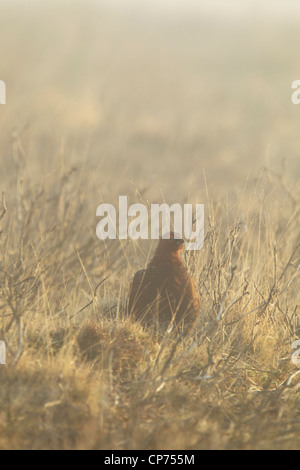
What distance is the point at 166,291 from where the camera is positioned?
3449 mm

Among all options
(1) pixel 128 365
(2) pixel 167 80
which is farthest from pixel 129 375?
(2) pixel 167 80

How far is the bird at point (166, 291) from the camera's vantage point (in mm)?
3451

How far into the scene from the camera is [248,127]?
20203 mm

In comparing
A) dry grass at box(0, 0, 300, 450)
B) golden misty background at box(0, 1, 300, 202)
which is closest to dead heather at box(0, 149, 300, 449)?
dry grass at box(0, 0, 300, 450)

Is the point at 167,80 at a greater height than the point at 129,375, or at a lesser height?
greater

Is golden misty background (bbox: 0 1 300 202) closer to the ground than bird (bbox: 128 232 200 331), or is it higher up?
higher up

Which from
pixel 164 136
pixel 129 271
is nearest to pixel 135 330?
pixel 129 271

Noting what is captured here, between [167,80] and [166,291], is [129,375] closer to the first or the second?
[166,291]

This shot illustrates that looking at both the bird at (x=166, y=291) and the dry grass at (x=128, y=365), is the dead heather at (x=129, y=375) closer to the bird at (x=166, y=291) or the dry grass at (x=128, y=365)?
the dry grass at (x=128, y=365)

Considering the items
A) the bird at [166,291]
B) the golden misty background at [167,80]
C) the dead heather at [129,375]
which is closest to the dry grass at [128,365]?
the dead heather at [129,375]

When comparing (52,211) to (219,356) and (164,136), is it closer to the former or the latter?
(219,356)

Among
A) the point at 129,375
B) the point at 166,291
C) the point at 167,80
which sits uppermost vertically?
the point at 167,80

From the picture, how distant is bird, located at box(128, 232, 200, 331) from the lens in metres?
3.45

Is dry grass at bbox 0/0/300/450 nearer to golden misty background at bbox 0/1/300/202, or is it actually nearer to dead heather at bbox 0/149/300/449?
dead heather at bbox 0/149/300/449
